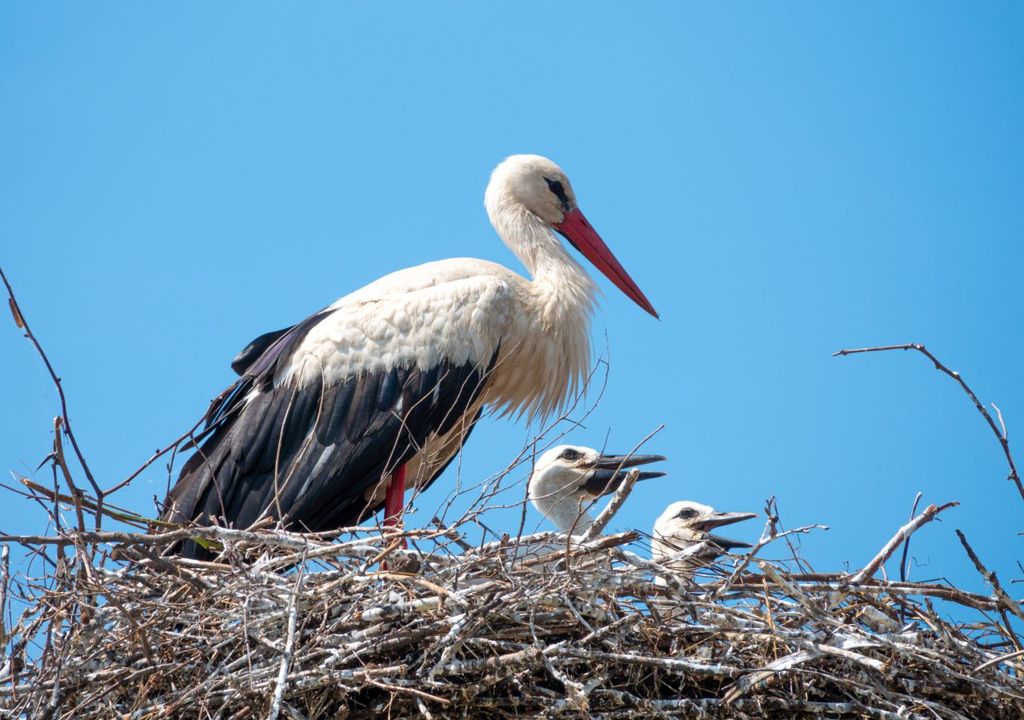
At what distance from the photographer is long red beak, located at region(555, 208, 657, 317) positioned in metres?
6.02

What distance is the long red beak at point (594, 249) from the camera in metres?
6.02

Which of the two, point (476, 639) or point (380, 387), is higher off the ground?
point (380, 387)

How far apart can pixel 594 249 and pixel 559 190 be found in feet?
0.97

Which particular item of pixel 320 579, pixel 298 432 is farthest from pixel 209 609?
pixel 298 432

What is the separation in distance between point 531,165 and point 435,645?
2.94 m

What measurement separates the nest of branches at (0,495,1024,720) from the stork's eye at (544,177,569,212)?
253 centimetres

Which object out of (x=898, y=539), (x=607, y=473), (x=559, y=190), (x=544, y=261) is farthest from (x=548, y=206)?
(x=898, y=539)

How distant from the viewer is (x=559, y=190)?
5949 mm

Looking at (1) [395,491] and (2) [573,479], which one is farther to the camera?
(2) [573,479]

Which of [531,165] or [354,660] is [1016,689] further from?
[531,165]

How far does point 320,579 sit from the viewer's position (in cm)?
361

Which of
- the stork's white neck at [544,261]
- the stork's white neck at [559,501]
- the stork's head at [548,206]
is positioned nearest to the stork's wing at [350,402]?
the stork's white neck at [544,261]

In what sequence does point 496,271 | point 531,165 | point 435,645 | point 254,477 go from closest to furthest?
point 435,645, point 254,477, point 496,271, point 531,165

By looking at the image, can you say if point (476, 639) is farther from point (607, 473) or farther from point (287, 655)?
point (607, 473)
